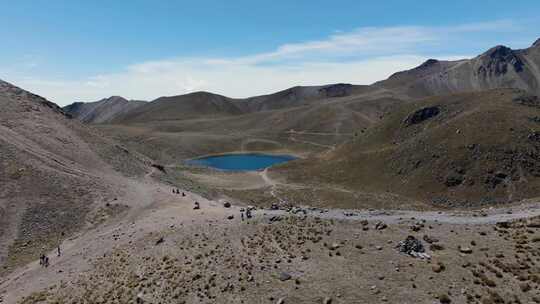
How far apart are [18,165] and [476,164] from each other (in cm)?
8171

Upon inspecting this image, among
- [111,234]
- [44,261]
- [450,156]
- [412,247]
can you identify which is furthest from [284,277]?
[450,156]

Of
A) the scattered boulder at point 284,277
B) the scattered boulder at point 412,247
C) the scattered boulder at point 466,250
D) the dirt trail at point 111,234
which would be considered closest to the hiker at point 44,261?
the dirt trail at point 111,234

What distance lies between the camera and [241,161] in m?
173

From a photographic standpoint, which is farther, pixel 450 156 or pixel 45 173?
pixel 450 156

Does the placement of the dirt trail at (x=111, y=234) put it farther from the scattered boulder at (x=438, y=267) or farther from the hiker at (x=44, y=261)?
the scattered boulder at (x=438, y=267)

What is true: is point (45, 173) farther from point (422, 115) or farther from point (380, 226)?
point (422, 115)

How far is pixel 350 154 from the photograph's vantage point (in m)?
117

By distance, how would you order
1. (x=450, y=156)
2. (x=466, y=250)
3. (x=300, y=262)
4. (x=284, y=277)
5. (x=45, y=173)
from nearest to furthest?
(x=284, y=277)
(x=466, y=250)
(x=300, y=262)
(x=45, y=173)
(x=450, y=156)

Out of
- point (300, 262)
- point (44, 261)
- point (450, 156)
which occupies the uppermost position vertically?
point (450, 156)

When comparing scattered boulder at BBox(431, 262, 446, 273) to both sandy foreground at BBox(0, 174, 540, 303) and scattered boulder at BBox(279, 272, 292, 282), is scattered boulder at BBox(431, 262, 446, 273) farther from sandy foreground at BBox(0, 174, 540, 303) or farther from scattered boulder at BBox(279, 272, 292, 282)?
scattered boulder at BBox(279, 272, 292, 282)

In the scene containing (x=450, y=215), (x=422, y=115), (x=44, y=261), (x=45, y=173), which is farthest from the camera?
(x=422, y=115)

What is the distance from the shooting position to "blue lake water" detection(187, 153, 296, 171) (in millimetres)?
160850

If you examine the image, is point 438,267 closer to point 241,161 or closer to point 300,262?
point 300,262

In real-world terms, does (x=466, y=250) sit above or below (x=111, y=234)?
above
